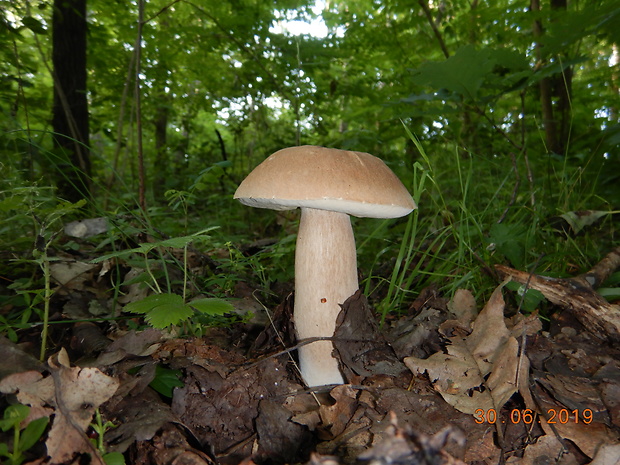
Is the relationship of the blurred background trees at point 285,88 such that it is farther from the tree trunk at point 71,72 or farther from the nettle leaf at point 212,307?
the nettle leaf at point 212,307

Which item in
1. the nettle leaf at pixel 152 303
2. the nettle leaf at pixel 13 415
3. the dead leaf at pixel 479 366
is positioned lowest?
the dead leaf at pixel 479 366

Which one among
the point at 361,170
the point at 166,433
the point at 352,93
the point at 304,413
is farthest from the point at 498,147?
the point at 166,433

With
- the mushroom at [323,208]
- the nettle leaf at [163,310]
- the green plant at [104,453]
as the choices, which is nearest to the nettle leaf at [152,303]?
the nettle leaf at [163,310]

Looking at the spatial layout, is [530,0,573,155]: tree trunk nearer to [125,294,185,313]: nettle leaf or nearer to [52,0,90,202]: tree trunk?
[125,294,185,313]: nettle leaf

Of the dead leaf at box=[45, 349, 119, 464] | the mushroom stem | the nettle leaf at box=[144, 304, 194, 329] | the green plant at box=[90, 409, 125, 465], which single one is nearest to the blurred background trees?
the mushroom stem

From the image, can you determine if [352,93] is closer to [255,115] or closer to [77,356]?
[255,115]
